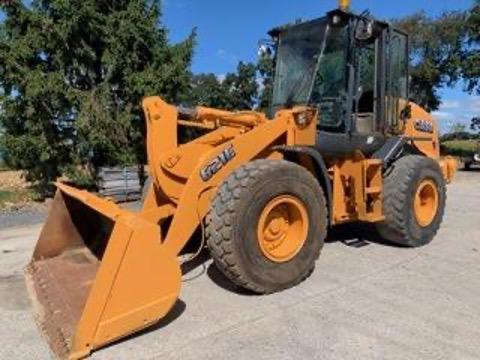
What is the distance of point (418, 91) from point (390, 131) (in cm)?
2197

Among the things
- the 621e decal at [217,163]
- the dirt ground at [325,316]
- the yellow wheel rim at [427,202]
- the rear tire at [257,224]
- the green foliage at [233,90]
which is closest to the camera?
the dirt ground at [325,316]

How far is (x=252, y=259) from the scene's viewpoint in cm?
463

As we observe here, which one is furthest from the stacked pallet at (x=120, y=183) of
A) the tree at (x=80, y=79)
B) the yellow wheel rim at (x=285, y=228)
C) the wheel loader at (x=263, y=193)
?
the yellow wheel rim at (x=285, y=228)

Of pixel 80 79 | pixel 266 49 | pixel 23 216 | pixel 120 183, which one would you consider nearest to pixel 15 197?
pixel 23 216

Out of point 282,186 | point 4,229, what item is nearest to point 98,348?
point 282,186

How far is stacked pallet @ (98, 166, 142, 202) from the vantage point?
1134 centimetres

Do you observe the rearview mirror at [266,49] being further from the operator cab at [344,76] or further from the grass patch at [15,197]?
the grass patch at [15,197]

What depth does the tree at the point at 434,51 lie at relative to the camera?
Result: 2558cm

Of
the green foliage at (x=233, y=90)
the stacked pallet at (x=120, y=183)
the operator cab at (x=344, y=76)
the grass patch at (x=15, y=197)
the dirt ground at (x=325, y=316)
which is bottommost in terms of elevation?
the dirt ground at (x=325, y=316)

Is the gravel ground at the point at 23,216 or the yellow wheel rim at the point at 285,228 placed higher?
the yellow wheel rim at the point at 285,228

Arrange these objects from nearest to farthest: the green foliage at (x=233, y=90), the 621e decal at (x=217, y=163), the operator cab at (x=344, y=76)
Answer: the 621e decal at (x=217, y=163) < the operator cab at (x=344, y=76) < the green foliage at (x=233, y=90)

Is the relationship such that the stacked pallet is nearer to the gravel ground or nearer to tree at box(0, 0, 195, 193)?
tree at box(0, 0, 195, 193)

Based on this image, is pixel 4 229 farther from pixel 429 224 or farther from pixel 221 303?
pixel 429 224

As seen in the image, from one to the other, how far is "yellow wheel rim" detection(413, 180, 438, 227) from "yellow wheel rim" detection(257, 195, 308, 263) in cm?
230
